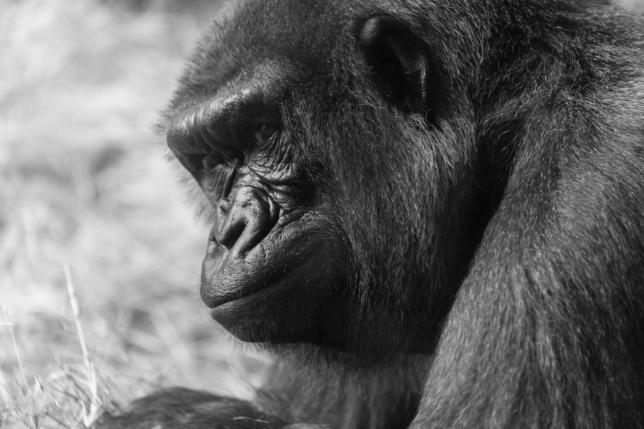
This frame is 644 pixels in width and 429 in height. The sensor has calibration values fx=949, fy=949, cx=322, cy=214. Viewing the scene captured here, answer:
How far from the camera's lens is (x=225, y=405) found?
356cm

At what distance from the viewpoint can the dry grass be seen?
4.38 m

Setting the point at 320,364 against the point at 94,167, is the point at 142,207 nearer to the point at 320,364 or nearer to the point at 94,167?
the point at 94,167

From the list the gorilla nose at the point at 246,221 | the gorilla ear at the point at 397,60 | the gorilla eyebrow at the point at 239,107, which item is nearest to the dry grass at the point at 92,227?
the gorilla eyebrow at the point at 239,107

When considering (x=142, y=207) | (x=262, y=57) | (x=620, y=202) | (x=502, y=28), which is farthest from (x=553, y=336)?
(x=142, y=207)

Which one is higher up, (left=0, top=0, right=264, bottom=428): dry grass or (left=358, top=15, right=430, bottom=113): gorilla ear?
(left=358, top=15, right=430, bottom=113): gorilla ear

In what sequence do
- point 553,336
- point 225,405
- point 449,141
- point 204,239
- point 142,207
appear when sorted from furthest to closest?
point 142,207, point 204,239, point 225,405, point 449,141, point 553,336

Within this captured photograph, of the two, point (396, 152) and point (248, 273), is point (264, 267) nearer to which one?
point (248, 273)

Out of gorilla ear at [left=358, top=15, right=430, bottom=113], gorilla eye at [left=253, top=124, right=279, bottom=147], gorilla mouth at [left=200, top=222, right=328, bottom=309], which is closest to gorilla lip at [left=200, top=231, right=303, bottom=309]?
gorilla mouth at [left=200, top=222, right=328, bottom=309]

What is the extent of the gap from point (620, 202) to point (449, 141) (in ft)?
1.97

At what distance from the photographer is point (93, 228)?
644cm

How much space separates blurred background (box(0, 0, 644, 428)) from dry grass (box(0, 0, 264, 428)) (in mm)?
11

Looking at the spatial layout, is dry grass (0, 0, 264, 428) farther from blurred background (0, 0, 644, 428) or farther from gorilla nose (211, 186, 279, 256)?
gorilla nose (211, 186, 279, 256)

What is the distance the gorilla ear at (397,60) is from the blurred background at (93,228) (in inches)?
54.7

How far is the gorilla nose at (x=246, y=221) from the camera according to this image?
119 inches
